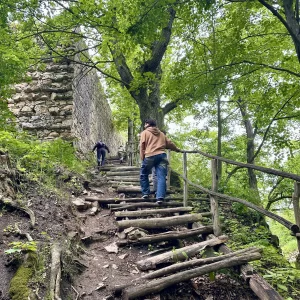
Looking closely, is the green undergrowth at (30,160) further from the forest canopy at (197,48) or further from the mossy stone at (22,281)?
the mossy stone at (22,281)

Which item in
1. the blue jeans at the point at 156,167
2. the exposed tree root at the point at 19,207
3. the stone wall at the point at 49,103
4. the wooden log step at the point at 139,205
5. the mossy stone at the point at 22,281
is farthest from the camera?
the stone wall at the point at 49,103

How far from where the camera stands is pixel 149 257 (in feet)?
11.2

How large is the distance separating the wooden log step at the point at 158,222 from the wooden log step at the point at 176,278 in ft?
4.51

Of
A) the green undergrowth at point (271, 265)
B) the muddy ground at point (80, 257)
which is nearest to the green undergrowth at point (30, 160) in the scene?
the muddy ground at point (80, 257)

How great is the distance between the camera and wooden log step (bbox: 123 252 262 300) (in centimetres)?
248

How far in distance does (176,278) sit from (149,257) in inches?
32.4

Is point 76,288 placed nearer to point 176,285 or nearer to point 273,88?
point 176,285

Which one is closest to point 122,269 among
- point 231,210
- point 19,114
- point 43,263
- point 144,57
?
point 43,263

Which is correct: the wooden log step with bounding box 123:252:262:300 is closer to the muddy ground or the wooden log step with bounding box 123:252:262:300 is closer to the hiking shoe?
the muddy ground

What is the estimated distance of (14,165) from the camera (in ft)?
13.8

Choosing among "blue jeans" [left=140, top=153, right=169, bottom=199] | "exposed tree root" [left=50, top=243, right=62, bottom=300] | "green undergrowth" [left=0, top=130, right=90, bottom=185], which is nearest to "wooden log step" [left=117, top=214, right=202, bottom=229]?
"blue jeans" [left=140, top=153, right=169, bottom=199]

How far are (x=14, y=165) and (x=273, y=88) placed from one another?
668cm

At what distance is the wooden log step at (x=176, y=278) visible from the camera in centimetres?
248

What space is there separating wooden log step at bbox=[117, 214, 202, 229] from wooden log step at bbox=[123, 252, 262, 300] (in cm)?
137
